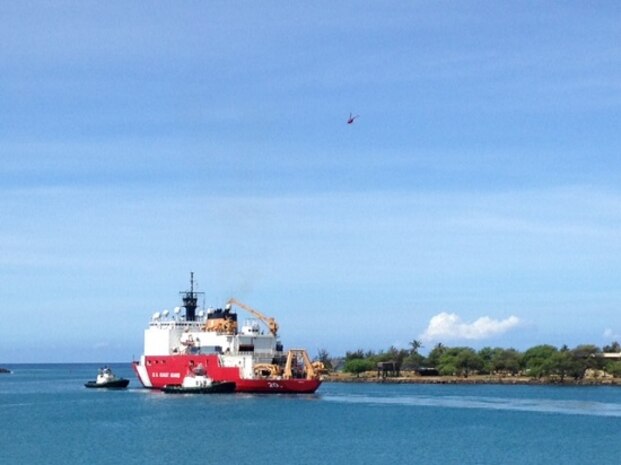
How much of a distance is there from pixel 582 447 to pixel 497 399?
40.0 m

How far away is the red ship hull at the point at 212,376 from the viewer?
90.9 meters

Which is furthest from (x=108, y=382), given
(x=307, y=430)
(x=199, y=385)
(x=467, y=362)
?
(x=307, y=430)

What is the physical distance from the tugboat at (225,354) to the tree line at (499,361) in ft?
188

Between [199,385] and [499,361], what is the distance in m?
74.1

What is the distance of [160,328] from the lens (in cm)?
10106

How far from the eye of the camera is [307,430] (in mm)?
65750

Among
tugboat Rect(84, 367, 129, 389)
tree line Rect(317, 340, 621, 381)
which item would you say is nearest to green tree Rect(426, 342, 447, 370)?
tree line Rect(317, 340, 621, 381)

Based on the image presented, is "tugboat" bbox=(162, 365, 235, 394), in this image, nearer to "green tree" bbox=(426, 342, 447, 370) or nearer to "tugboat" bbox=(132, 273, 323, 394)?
"tugboat" bbox=(132, 273, 323, 394)

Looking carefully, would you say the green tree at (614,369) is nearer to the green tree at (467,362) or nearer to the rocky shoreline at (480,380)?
the rocky shoreline at (480,380)

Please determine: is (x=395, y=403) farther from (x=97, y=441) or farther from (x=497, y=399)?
(x=97, y=441)

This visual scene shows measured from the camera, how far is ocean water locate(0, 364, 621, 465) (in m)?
54.9

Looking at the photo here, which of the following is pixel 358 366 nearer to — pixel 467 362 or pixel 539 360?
pixel 467 362

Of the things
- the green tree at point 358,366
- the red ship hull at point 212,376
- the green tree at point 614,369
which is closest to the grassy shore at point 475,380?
the green tree at point 614,369

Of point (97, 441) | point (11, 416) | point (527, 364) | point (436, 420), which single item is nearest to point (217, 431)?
point (97, 441)
